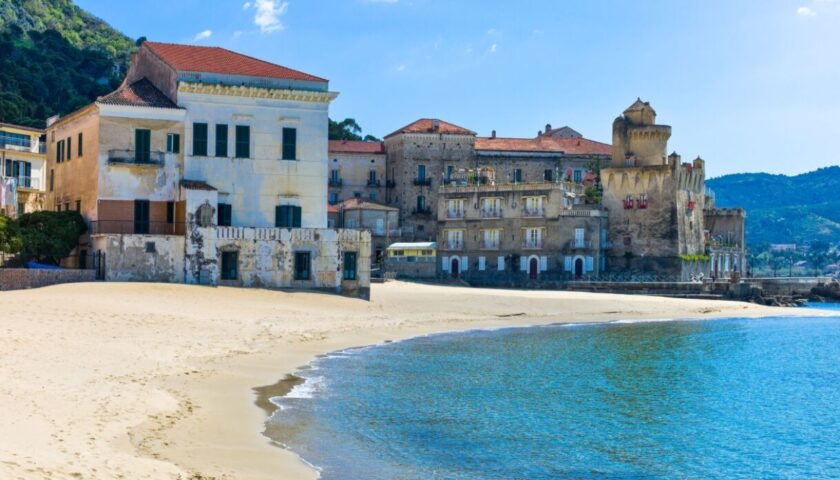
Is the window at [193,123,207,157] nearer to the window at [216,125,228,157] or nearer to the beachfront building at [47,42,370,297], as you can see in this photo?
the beachfront building at [47,42,370,297]

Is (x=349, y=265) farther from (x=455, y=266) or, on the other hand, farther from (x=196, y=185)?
(x=455, y=266)

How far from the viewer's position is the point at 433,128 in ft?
299

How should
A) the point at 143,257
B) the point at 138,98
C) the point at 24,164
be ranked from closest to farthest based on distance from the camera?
the point at 143,257 → the point at 138,98 → the point at 24,164

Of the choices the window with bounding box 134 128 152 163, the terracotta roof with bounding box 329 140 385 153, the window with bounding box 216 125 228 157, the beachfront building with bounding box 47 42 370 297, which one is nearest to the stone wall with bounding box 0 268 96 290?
the beachfront building with bounding box 47 42 370 297

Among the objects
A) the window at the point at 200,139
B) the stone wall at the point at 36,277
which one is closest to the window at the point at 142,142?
the window at the point at 200,139

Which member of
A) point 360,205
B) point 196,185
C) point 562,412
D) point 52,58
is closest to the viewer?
point 562,412

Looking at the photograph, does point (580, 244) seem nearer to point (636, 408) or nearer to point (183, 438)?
point (636, 408)

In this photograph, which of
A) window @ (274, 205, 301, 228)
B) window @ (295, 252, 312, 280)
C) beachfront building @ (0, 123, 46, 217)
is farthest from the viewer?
beachfront building @ (0, 123, 46, 217)

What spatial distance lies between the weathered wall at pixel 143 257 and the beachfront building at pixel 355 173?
48102mm

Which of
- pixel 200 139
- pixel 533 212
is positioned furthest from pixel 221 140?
pixel 533 212

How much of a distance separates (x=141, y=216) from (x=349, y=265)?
9.50 m

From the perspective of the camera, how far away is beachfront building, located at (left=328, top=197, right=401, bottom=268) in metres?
83.8

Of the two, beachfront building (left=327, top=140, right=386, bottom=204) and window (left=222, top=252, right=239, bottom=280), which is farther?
beachfront building (left=327, top=140, right=386, bottom=204)

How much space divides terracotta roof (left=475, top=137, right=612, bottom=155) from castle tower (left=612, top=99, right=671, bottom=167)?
1134cm
